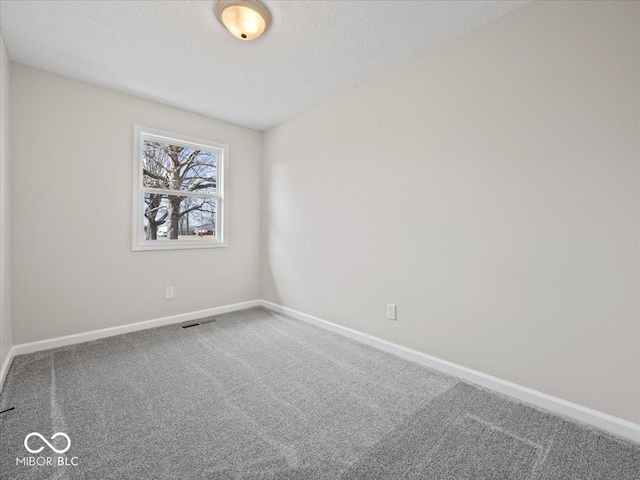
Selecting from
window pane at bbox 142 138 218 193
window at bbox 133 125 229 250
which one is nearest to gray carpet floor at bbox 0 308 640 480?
window at bbox 133 125 229 250

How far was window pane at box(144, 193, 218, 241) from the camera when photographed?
3.26m

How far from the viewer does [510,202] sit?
1.91 metres

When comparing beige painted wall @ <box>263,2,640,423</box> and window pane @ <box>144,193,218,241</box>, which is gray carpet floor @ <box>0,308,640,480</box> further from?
window pane @ <box>144,193,218,241</box>

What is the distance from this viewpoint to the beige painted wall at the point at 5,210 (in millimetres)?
2070

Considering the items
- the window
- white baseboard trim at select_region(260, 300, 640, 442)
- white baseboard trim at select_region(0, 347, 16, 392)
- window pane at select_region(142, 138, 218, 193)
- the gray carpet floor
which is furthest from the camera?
window pane at select_region(142, 138, 218, 193)

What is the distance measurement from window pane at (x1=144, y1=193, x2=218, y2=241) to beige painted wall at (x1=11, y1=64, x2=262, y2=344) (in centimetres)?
21

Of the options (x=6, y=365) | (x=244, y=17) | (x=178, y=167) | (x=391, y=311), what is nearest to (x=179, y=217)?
(x=178, y=167)

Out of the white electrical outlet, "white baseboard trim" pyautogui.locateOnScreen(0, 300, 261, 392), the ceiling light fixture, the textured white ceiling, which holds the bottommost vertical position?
"white baseboard trim" pyautogui.locateOnScreen(0, 300, 261, 392)

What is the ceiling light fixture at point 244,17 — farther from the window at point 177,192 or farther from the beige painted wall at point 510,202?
the window at point 177,192

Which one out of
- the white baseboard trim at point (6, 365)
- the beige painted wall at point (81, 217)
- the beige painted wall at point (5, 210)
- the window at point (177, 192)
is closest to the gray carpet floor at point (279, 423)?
the white baseboard trim at point (6, 365)

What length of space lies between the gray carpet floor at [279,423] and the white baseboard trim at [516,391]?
64 mm

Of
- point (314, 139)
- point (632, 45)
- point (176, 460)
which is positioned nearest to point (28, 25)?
point (314, 139)

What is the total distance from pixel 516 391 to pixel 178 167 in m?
3.75

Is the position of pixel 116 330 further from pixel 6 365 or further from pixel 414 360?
pixel 414 360
